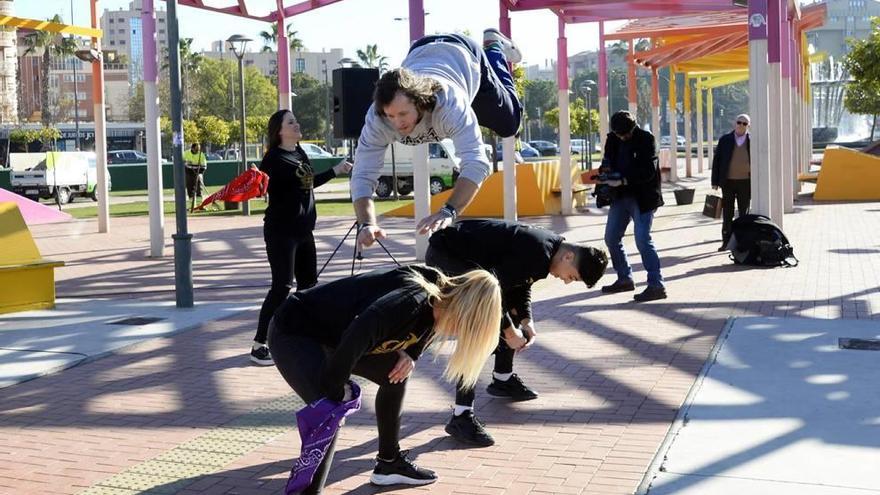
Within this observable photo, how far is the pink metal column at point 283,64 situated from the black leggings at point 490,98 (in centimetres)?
1124

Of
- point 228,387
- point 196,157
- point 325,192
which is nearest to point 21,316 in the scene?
point 228,387

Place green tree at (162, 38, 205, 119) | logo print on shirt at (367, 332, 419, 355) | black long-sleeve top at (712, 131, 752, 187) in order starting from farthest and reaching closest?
green tree at (162, 38, 205, 119) < black long-sleeve top at (712, 131, 752, 187) < logo print on shirt at (367, 332, 419, 355)

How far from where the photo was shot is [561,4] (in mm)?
17703

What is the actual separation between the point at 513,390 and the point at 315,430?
2538 millimetres

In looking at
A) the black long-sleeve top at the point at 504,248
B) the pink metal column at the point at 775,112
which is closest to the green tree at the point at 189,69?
the pink metal column at the point at 775,112

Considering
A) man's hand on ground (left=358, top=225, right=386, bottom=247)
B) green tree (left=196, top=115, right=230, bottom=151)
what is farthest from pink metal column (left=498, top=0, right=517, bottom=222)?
green tree (left=196, top=115, right=230, bottom=151)

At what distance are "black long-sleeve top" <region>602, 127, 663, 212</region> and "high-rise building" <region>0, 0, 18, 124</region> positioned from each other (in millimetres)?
84785

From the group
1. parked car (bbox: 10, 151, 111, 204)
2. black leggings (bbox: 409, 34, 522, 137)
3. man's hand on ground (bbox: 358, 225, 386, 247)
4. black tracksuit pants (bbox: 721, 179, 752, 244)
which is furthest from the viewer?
parked car (bbox: 10, 151, 111, 204)

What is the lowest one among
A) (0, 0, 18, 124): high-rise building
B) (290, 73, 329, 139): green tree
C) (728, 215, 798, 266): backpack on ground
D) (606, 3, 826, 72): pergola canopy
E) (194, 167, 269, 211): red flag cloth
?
(728, 215, 798, 266): backpack on ground

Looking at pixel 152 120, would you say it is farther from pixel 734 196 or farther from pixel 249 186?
pixel 734 196

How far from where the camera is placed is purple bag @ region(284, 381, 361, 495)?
14.3ft

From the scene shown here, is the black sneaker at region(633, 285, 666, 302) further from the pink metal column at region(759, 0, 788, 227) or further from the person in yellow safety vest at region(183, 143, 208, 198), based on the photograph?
the person in yellow safety vest at region(183, 143, 208, 198)

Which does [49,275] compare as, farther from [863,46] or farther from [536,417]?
[863,46]

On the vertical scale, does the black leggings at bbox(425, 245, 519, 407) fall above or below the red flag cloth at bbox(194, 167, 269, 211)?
below
